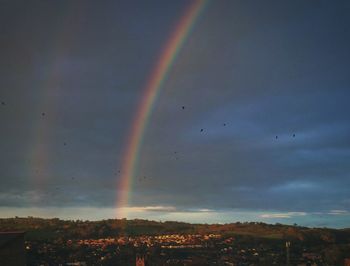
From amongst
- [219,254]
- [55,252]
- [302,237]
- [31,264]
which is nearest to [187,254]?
[219,254]

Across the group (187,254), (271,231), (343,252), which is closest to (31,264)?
(187,254)

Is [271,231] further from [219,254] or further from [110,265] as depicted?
[110,265]

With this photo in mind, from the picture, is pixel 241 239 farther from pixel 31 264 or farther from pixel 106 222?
pixel 31 264

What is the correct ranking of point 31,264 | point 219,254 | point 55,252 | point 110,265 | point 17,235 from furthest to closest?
point 219,254
point 55,252
point 110,265
point 31,264
point 17,235

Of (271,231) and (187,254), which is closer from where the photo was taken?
(187,254)

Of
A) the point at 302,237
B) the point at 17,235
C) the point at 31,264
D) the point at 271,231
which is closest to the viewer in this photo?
the point at 17,235

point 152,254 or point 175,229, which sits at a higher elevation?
point 175,229
